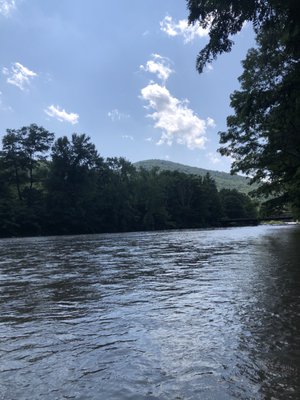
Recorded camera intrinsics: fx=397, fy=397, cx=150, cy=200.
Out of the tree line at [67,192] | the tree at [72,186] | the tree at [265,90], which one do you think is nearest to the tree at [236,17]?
the tree at [265,90]

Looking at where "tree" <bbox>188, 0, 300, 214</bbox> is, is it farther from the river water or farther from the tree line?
the tree line

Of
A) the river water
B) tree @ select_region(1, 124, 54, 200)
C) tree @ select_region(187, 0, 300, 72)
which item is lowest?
the river water

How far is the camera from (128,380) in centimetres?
430

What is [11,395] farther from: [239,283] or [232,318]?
[239,283]

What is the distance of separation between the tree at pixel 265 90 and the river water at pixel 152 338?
5906 mm

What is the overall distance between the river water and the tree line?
56.7 metres

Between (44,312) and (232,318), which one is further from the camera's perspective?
A: (44,312)

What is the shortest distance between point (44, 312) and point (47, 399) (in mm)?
3799

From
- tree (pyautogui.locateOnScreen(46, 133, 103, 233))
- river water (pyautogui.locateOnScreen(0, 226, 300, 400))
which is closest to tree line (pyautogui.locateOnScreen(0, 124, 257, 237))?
tree (pyautogui.locateOnScreen(46, 133, 103, 233))

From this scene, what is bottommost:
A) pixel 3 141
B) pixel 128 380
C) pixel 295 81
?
pixel 128 380

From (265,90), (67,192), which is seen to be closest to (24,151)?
(67,192)

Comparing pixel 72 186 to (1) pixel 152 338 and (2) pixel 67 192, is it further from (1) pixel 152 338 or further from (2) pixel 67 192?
(1) pixel 152 338

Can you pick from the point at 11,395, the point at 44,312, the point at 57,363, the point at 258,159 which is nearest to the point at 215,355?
the point at 57,363

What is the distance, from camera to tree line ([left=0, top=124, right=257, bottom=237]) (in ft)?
229
